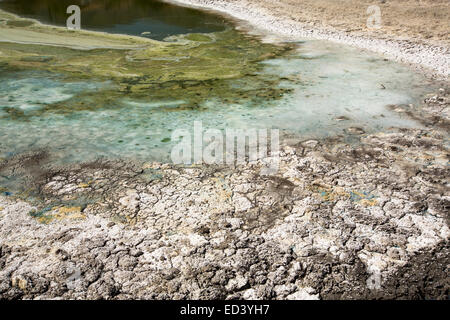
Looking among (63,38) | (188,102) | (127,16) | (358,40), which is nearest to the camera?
(188,102)

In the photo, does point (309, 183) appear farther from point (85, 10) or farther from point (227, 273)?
point (85, 10)

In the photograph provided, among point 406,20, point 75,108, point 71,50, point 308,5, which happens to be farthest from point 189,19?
point 75,108

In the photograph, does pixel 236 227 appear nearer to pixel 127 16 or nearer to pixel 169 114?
pixel 169 114

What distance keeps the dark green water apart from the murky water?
1588 mm

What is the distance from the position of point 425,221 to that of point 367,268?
38cm

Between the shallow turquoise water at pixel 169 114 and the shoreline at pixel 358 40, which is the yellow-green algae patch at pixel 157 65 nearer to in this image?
the shallow turquoise water at pixel 169 114

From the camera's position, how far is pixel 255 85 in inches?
116

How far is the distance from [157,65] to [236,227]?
7.94 feet

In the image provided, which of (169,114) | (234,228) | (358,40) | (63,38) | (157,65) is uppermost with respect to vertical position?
(358,40)

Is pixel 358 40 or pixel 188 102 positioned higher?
pixel 358 40

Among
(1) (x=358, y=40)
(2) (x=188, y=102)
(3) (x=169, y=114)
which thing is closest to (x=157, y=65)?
(2) (x=188, y=102)

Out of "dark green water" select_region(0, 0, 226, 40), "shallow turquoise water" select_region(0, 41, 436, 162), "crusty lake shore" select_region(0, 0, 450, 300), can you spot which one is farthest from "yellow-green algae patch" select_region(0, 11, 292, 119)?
"crusty lake shore" select_region(0, 0, 450, 300)

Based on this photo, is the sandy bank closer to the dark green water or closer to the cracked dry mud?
the dark green water

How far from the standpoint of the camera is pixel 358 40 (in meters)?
4.20
